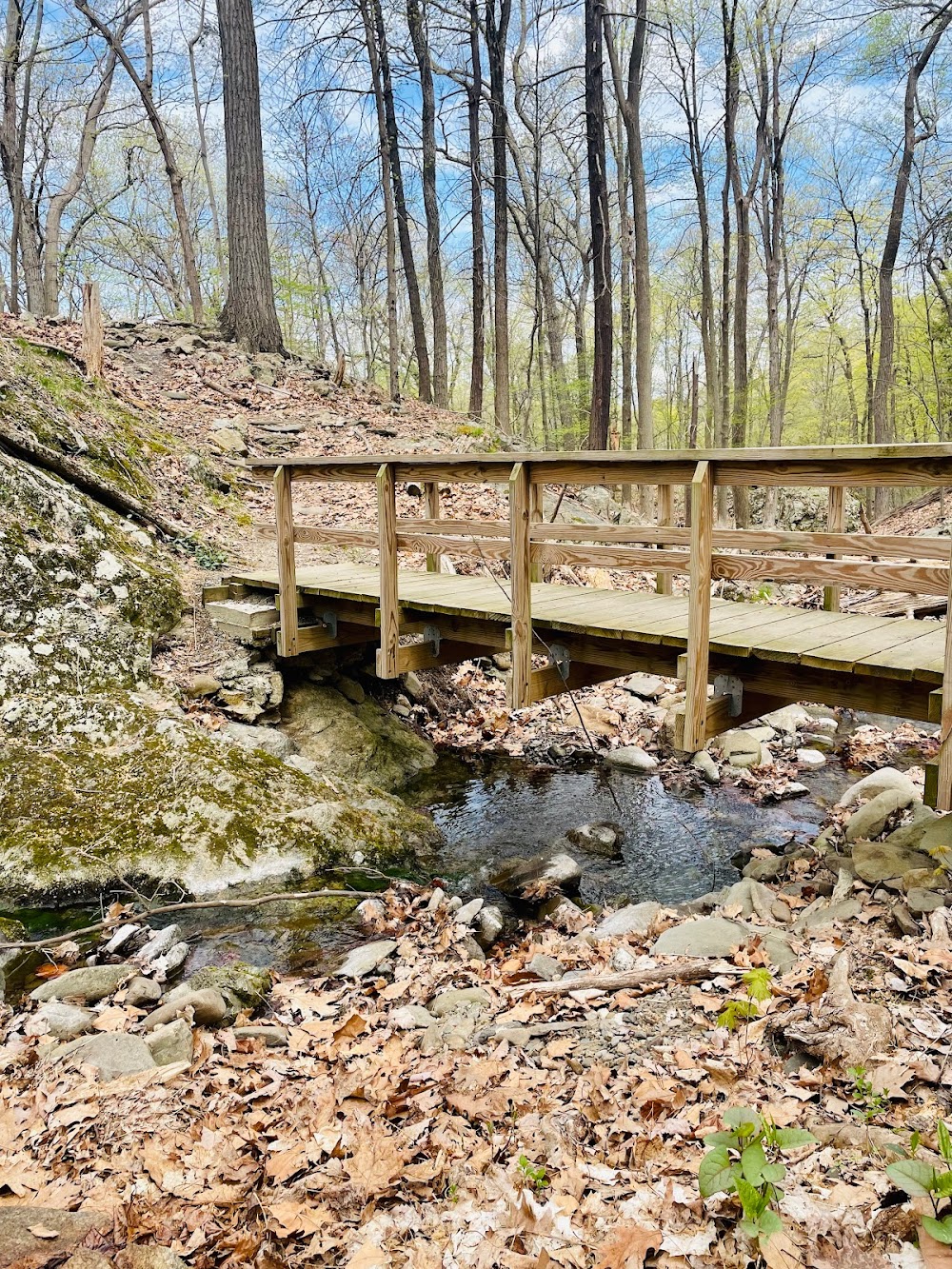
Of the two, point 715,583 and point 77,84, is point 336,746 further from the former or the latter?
point 77,84

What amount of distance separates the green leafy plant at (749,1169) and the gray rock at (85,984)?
3119 millimetres

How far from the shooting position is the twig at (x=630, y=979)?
386 centimetres

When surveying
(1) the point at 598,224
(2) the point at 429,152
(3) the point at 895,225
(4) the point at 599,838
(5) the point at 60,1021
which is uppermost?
(2) the point at 429,152

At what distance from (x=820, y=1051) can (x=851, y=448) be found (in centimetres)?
261

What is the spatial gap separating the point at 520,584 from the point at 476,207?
16753mm

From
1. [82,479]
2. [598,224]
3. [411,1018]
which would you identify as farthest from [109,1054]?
[598,224]

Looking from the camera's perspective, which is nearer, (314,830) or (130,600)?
(314,830)

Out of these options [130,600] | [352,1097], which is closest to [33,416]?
[130,600]

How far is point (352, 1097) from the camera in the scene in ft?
10.4

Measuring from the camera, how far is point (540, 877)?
5918mm

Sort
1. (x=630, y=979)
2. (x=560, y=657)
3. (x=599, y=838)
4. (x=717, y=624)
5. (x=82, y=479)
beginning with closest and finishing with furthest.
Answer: (x=630, y=979) → (x=717, y=624) → (x=560, y=657) → (x=599, y=838) → (x=82, y=479)

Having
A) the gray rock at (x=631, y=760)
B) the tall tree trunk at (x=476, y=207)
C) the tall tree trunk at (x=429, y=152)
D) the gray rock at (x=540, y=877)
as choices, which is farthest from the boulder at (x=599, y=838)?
the tall tree trunk at (x=429, y=152)

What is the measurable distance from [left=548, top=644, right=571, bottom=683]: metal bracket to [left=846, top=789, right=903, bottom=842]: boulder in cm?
232

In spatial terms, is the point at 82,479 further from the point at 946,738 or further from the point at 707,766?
the point at 946,738
